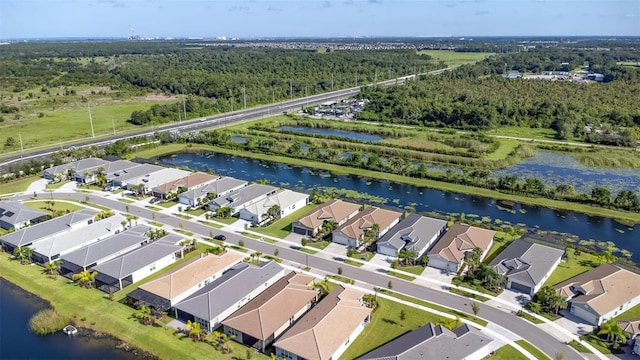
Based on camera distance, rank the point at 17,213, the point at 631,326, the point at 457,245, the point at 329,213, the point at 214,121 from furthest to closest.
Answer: the point at 214,121, the point at 17,213, the point at 329,213, the point at 457,245, the point at 631,326

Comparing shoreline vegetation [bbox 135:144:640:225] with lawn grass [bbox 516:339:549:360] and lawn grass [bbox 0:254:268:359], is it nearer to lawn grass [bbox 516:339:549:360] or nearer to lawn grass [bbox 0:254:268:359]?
lawn grass [bbox 516:339:549:360]

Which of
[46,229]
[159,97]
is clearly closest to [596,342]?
[46,229]

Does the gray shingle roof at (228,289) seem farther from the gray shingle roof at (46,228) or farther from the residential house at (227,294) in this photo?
the gray shingle roof at (46,228)

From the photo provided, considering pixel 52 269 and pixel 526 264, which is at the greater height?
pixel 526 264

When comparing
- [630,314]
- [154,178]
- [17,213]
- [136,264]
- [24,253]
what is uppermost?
[154,178]

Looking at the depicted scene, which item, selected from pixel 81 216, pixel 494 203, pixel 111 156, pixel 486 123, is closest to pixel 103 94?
pixel 111 156

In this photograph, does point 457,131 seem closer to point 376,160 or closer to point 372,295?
point 376,160

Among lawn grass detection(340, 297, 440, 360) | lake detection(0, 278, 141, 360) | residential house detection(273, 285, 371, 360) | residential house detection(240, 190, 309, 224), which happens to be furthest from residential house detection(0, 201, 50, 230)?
lawn grass detection(340, 297, 440, 360)

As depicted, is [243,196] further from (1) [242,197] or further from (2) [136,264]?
(2) [136,264]
